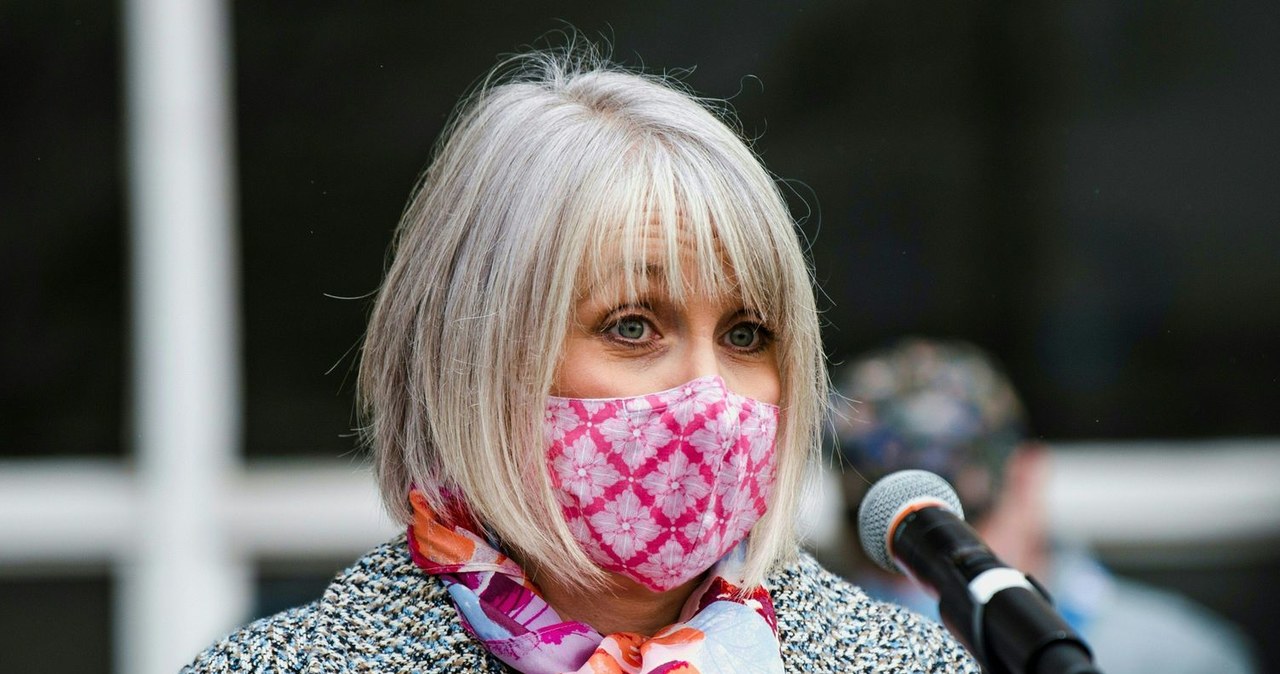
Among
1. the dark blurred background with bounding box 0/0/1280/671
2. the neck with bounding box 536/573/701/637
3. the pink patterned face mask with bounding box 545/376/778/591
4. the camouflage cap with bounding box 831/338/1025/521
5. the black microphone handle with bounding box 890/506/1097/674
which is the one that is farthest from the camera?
the dark blurred background with bounding box 0/0/1280/671

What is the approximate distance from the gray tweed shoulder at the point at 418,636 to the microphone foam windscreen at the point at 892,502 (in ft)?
1.39

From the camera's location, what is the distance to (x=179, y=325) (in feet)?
19.8

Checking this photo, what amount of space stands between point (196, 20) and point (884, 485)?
4806mm

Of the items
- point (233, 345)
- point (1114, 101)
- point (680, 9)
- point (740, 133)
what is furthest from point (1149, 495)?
point (740, 133)

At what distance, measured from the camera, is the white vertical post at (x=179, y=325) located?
602cm

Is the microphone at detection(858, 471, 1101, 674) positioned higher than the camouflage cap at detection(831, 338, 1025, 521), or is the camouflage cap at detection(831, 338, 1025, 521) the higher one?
the microphone at detection(858, 471, 1101, 674)

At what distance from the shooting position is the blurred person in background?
362 cm

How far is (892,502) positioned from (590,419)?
17.2 inches

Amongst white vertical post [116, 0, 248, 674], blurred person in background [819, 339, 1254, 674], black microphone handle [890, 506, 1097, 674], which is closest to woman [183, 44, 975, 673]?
black microphone handle [890, 506, 1097, 674]

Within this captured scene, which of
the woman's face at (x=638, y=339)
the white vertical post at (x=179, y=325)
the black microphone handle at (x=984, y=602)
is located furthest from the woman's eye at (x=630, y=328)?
the white vertical post at (x=179, y=325)

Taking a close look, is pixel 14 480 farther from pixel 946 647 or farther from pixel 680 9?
pixel 946 647

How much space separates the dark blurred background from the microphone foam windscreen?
3.83 metres

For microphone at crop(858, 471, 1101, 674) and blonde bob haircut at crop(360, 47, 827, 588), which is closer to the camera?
microphone at crop(858, 471, 1101, 674)

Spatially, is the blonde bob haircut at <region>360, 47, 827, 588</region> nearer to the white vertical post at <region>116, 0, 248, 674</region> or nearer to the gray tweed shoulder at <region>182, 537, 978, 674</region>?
the gray tweed shoulder at <region>182, 537, 978, 674</region>
